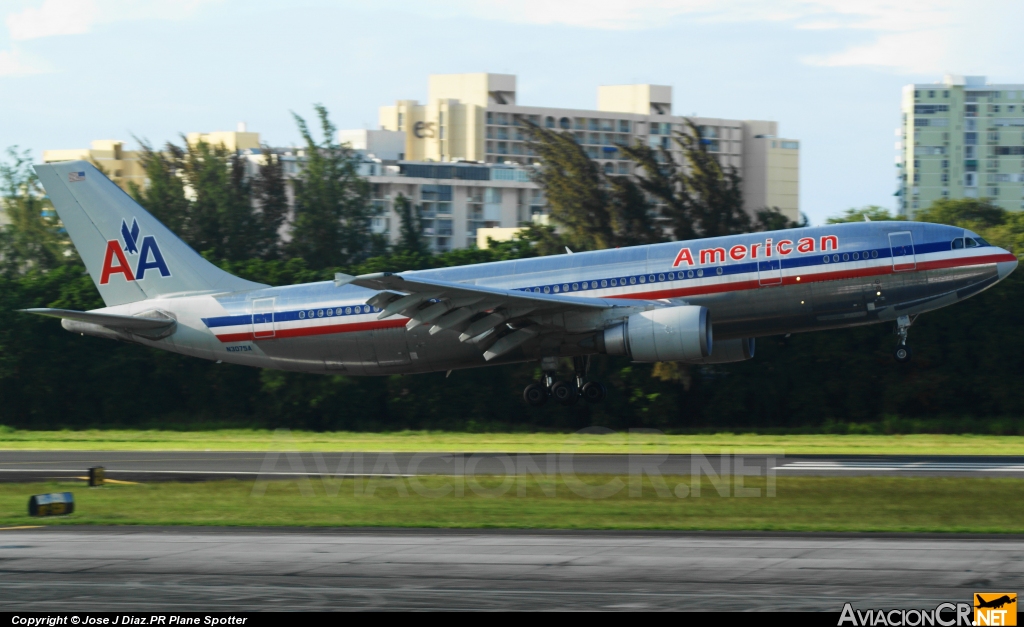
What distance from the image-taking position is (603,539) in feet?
66.3

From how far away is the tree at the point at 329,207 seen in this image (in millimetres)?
80188

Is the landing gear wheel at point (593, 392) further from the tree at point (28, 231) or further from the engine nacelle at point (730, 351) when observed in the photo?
the tree at point (28, 231)

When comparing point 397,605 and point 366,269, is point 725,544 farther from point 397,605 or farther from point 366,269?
point 366,269

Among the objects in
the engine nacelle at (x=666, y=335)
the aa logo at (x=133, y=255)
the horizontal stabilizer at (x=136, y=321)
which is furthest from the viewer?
the aa logo at (x=133, y=255)

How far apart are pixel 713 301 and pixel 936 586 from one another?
63.3 feet

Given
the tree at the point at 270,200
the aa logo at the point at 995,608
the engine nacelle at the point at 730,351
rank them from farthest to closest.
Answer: the tree at the point at 270,200 → the engine nacelle at the point at 730,351 → the aa logo at the point at 995,608

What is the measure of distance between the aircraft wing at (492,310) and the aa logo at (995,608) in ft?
66.8

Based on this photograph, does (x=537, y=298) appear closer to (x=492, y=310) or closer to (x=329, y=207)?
(x=492, y=310)

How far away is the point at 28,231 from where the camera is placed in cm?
9369

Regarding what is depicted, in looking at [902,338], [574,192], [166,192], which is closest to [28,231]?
[166,192]

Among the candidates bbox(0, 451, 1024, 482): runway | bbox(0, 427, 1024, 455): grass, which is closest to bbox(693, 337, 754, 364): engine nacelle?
bbox(0, 427, 1024, 455): grass

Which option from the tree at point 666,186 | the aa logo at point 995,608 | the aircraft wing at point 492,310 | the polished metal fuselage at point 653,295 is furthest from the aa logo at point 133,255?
the aa logo at point 995,608

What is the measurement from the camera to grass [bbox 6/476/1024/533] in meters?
22.3

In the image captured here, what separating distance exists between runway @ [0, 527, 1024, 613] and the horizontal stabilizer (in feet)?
56.8
